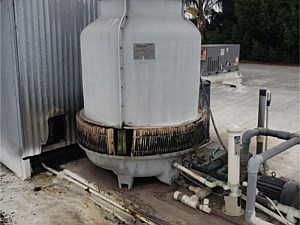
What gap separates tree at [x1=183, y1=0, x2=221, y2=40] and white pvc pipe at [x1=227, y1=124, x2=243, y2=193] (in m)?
14.5

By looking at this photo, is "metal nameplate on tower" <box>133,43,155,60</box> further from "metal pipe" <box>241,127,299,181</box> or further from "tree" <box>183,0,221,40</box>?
"tree" <box>183,0,221,40</box>

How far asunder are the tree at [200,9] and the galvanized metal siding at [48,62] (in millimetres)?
13363

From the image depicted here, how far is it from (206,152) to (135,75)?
1.83 meters

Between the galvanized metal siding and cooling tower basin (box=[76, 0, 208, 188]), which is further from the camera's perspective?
the galvanized metal siding

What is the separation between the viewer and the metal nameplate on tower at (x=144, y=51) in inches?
126

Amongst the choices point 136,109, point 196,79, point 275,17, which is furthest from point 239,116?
point 275,17

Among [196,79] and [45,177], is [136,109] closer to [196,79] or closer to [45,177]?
[196,79]

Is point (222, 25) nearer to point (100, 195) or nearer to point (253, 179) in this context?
point (100, 195)

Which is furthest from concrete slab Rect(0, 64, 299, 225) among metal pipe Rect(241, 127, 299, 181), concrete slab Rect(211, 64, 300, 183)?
metal pipe Rect(241, 127, 299, 181)

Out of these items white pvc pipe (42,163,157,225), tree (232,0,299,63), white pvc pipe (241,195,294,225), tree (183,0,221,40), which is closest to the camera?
white pvc pipe (241,195,294,225)

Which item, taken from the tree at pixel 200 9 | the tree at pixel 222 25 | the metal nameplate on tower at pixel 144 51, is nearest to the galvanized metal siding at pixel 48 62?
the metal nameplate on tower at pixel 144 51

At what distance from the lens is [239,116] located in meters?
6.55

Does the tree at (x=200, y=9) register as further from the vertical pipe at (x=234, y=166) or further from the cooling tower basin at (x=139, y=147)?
the vertical pipe at (x=234, y=166)

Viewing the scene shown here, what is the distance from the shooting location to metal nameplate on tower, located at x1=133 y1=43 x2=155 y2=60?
126 inches
